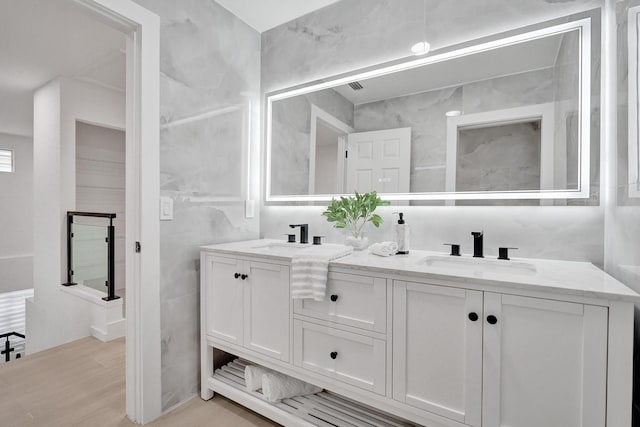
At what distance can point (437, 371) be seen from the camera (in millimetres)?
1199

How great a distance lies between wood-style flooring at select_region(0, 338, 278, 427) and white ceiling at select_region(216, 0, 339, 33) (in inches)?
102

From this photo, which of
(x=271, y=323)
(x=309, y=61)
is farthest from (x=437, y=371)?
(x=309, y=61)

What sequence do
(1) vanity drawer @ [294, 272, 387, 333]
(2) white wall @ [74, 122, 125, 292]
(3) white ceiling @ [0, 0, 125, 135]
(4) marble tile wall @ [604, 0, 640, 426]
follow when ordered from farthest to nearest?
1. (2) white wall @ [74, 122, 125, 292]
2. (3) white ceiling @ [0, 0, 125, 135]
3. (1) vanity drawer @ [294, 272, 387, 333]
4. (4) marble tile wall @ [604, 0, 640, 426]

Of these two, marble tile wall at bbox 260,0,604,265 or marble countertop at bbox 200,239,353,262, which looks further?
marble countertop at bbox 200,239,353,262

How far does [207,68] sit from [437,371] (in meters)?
2.13

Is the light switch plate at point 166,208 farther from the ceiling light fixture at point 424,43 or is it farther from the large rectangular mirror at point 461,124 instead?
the ceiling light fixture at point 424,43

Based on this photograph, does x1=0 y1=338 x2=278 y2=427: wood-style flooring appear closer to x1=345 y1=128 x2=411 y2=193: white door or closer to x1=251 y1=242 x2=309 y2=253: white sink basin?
x1=251 y1=242 x2=309 y2=253: white sink basin

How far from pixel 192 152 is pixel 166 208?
39cm

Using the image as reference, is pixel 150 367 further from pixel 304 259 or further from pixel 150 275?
pixel 304 259

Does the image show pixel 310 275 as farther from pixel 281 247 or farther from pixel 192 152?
pixel 192 152

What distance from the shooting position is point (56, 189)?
3.38 m

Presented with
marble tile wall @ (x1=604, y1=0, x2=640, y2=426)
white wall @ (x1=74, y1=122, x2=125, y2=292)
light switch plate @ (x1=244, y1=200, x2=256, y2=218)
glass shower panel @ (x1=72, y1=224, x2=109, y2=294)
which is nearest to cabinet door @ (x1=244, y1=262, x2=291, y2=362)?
light switch plate @ (x1=244, y1=200, x2=256, y2=218)

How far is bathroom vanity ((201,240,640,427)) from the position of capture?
96 cm

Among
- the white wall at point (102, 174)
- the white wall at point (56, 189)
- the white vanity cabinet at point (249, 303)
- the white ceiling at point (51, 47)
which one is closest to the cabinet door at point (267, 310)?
the white vanity cabinet at point (249, 303)
